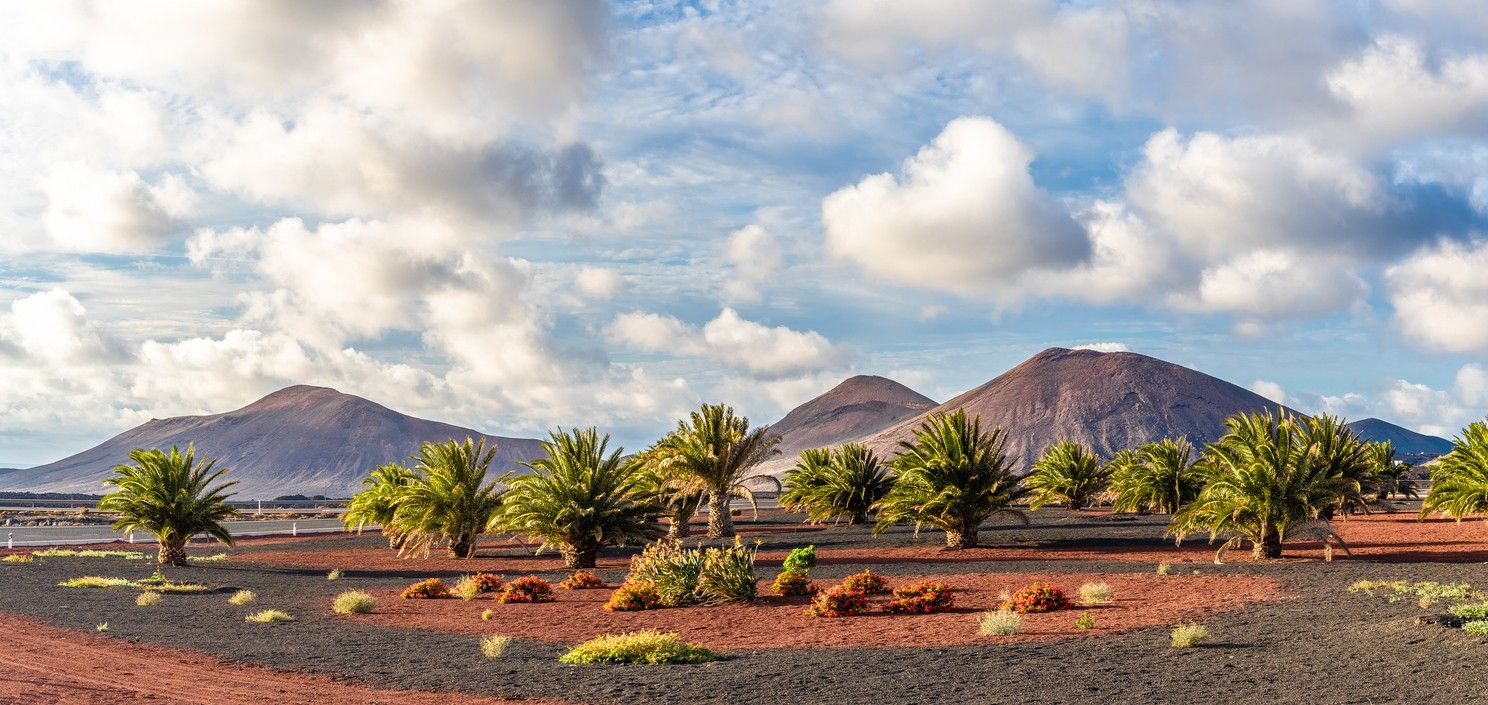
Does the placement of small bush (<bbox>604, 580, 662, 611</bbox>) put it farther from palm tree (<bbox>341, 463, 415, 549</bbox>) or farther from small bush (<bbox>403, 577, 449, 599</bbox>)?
palm tree (<bbox>341, 463, 415, 549</bbox>)

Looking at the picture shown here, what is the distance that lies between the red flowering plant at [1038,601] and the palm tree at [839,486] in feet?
80.9

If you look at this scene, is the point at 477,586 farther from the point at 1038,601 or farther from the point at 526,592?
the point at 1038,601

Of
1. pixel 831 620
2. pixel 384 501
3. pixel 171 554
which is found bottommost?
pixel 831 620

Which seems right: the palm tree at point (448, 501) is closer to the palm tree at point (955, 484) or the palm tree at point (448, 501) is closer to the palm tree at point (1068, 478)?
the palm tree at point (955, 484)

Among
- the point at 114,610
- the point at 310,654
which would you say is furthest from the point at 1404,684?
the point at 114,610

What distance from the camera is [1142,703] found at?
10555 mm

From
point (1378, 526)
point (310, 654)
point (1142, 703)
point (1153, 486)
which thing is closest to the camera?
point (1142, 703)

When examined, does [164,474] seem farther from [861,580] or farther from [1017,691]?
[1017,691]

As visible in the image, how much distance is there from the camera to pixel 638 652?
1373 cm

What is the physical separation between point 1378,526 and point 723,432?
21175 millimetres

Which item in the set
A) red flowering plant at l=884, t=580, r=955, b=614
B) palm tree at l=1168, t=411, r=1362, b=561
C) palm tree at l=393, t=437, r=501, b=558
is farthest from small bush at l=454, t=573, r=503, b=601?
palm tree at l=1168, t=411, r=1362, b=561

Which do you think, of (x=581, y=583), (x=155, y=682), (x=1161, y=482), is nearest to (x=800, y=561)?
(x=581, y=583)

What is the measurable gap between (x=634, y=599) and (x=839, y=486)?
24750mm

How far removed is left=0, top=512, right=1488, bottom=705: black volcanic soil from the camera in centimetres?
1111
